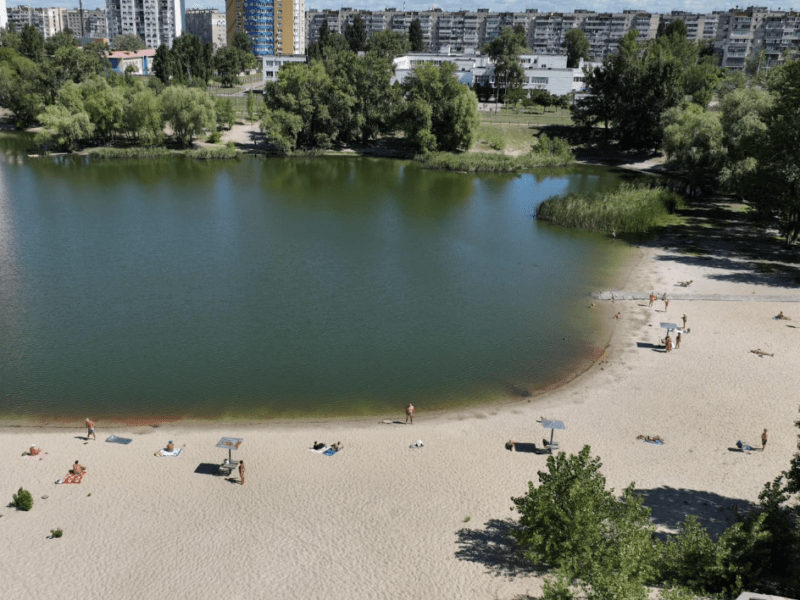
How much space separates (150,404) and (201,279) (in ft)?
48.6

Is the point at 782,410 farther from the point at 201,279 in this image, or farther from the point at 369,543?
the point at 201,279

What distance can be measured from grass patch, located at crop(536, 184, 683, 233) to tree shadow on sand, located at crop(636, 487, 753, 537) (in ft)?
119

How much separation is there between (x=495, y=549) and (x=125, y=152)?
77384 millimetres

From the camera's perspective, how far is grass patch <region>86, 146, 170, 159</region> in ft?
268

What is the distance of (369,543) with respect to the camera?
1902 cm

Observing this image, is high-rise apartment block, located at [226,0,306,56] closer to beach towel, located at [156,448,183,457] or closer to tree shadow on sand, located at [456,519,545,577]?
beach towel, located at [156,448,183,457]

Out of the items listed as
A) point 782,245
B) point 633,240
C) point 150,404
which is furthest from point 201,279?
point 782,245

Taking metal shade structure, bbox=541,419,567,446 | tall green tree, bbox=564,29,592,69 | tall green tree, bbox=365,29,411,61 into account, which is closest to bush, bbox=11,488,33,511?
metal shade structure, bbox=541,419,567,446

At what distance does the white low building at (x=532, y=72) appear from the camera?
12850 centimetres

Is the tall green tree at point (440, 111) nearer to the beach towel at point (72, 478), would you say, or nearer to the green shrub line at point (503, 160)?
the green shrub line at point (503, 160)

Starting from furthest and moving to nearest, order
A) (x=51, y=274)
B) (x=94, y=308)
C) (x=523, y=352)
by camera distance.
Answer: (x=51, y=274) → (x=94, y=308) → (x=523, y=352)

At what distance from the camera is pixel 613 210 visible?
5550 cm

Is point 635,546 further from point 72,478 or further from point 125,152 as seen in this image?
point 125,152

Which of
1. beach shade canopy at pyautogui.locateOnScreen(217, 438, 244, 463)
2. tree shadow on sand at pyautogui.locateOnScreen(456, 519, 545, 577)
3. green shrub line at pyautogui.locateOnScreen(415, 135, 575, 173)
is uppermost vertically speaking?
green shrub line at pyautogui.locateOnScreen(415, 135, 575, 173)
